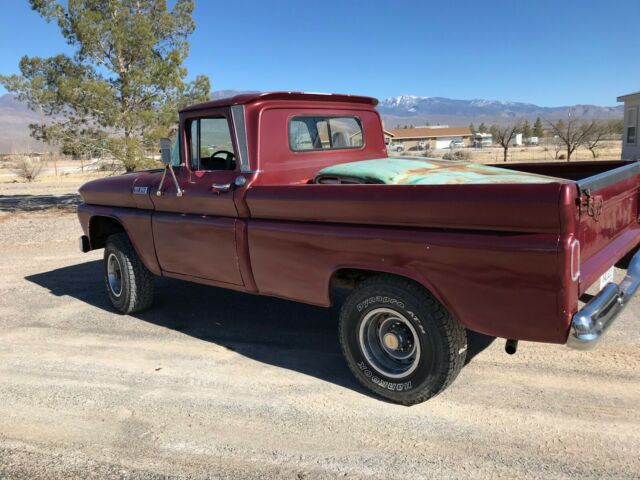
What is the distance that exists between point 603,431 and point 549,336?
0.76 m

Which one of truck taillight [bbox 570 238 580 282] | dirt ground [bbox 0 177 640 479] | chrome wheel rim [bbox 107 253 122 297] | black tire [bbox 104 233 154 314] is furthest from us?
chrome wheel rim [bbox 107 253 122 297]

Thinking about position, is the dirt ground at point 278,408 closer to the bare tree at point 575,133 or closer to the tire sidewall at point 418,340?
the tire sidewall at point 418,340

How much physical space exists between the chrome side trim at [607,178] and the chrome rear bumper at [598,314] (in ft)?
2.03

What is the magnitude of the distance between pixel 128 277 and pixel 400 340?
3.17 metres

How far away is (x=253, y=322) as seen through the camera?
5.18 meters

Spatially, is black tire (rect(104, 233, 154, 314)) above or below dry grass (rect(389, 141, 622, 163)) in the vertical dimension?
above

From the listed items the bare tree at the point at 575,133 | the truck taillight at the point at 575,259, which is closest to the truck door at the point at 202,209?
the truck taillight at the point at 575,259

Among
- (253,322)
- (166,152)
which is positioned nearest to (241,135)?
(166,152)

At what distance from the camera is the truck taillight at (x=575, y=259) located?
104 inches

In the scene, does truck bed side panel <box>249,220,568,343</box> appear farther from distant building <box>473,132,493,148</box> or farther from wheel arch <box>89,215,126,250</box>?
distant building <box>473,132,493,148</box>

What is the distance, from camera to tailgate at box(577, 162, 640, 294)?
9.53 feet

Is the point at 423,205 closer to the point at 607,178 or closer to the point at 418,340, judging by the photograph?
the point at 418,340

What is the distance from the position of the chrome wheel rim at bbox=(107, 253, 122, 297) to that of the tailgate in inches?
177

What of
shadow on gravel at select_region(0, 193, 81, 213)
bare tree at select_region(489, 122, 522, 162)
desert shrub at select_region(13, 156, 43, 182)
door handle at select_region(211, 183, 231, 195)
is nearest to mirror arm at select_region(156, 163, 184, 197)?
door handle at select_region(211, 183, 231, 195)
